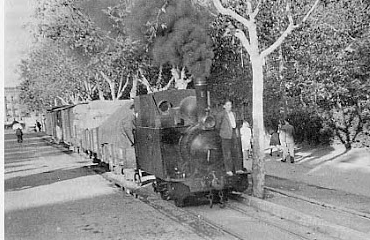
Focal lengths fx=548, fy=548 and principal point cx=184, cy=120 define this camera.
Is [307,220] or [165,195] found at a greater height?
[165,195]

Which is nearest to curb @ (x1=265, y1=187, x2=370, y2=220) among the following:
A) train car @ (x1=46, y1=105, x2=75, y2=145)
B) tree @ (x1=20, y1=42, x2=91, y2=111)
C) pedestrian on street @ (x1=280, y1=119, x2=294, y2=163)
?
pedestrian on street @ (x1=280, y1=119, x2=294, y2=163)

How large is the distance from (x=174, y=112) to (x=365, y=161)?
8.32 metres

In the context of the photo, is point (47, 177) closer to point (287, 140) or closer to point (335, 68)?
point (287, 140)

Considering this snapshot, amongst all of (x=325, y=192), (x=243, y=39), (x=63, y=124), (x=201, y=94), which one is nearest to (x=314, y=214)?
(x=325, y=192)

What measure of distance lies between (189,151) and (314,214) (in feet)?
8.86

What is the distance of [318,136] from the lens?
71.7 feet

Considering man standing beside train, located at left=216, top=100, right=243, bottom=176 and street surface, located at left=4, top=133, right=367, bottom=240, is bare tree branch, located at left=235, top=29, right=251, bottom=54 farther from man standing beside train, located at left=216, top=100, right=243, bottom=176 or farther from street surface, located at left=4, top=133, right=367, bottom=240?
street surface, located at left=4, top=133, right=367, bottom=240

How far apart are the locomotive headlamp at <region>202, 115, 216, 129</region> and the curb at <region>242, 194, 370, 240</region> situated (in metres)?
1.79

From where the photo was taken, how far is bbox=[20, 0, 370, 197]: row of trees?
15336mm

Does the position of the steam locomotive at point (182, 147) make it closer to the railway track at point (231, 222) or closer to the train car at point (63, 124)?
the railway track at point (231, 222)

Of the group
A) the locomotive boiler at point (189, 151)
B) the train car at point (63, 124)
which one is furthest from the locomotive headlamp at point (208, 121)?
the train car at point (63, 124)

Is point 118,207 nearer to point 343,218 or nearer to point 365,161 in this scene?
point 343,218

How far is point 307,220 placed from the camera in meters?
8.81

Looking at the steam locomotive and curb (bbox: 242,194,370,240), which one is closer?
curb (bbox: 242,194,370,240)
